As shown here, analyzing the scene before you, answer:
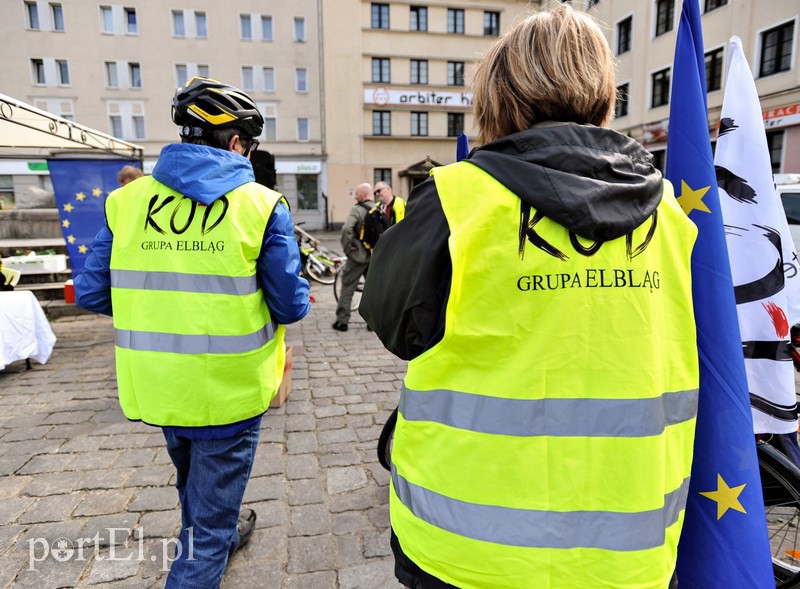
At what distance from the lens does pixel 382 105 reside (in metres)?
33.1

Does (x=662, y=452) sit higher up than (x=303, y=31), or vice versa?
(x=303, y=31)

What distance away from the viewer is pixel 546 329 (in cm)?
109

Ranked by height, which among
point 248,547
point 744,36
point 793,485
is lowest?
point 248,547

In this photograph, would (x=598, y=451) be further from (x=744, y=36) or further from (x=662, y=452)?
(x=744, y=36)

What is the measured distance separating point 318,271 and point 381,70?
A: 80.4 feet

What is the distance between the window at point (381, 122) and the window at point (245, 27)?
9.33 metres

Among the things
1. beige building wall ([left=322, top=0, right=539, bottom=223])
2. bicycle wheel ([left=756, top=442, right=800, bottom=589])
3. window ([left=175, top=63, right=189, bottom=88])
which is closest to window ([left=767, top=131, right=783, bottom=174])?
beige building wall ([left=322, top=0, right=539, bottom=223])

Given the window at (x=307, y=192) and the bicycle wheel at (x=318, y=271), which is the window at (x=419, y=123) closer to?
the window at (x=307, y=192)

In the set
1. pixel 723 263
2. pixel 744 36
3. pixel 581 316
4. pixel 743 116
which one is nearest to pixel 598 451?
pixel 581 316

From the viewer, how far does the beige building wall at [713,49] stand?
18.5 metres

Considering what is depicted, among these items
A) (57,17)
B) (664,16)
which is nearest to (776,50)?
(664,16)

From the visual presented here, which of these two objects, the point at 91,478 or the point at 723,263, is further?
the point at 91,478

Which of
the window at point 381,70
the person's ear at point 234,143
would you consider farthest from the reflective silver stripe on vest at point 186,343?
the window at point 381,70

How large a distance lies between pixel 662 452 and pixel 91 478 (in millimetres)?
3537
